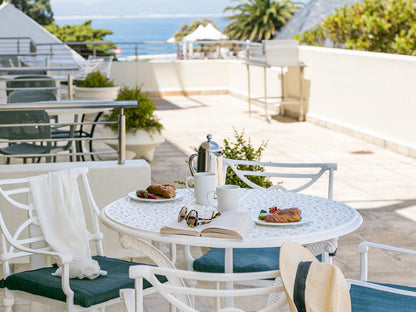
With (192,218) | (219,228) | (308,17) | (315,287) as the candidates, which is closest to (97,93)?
(192,218)

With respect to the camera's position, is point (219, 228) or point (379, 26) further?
point (379, 26)

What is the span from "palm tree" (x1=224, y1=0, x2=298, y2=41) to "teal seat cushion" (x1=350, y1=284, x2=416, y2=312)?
33426 millimetres

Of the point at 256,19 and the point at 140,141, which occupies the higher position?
the point at 256,19

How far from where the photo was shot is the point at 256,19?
119ft

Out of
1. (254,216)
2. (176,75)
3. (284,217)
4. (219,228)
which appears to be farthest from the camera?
(176,75)

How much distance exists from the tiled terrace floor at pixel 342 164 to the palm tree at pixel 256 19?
23806 millimetres

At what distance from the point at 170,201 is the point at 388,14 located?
8.46 m

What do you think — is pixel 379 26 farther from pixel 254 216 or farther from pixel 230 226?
pixel 230 226

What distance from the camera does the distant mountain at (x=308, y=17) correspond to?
1448 inches

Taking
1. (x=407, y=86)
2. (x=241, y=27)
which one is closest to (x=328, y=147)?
(x=407, y=86)

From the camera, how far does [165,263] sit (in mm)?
2424

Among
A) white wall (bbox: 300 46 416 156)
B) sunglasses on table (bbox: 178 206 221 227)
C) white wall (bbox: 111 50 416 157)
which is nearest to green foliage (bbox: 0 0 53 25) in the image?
white wall (bbox: 111 50 416 157)

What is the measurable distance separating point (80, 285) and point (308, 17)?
36070 mm

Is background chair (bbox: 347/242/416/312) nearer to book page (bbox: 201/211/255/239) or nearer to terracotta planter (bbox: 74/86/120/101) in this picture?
book page (bbox: 201/211/255/239)
